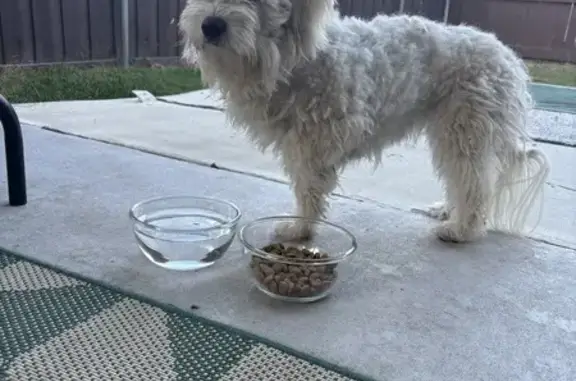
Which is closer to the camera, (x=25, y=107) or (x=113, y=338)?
(x=113, y=338)

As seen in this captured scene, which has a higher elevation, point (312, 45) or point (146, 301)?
point (312, 45)

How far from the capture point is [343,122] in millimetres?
1760

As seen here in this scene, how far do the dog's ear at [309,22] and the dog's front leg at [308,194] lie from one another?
1.13 ft

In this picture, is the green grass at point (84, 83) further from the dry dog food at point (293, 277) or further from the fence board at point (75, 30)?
the dry dog food at point (293, 277)

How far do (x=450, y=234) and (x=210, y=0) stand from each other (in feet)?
3.36

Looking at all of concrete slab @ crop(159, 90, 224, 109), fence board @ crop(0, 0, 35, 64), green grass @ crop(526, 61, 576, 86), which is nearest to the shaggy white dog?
concrete slab @ crop(159, 90, 224, 109)

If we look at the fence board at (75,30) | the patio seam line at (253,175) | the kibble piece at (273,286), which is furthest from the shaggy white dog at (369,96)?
the fence board at (75,30)

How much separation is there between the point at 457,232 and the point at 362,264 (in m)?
0.38

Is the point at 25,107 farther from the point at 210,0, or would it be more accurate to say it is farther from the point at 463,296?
the point at 463,296

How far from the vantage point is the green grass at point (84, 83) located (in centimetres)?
375

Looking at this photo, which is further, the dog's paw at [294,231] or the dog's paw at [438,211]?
the dog's paw at [438,211]

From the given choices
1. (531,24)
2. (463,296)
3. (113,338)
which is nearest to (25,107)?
(113,338)

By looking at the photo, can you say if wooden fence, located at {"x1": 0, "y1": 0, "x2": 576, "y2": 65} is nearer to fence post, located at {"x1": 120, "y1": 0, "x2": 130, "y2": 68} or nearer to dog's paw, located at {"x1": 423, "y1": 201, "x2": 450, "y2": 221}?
fence post, located at {"x1": 120, "y1": 0, "x2": 130, "y2": 68}

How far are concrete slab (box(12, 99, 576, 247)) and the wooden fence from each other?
4.21 feet
